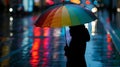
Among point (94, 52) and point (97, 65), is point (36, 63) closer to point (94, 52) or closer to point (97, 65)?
point (97, 65)

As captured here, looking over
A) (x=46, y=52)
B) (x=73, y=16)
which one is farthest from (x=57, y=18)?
(x=46, y=52)

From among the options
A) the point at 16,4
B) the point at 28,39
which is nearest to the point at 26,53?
the point at 28,39

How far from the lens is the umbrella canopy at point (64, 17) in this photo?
320 inches

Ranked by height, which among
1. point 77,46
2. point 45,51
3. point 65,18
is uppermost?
point 65,18

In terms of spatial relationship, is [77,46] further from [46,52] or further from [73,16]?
[46,52]

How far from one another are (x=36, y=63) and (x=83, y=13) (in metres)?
6.25

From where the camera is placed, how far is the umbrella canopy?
812 centimetres

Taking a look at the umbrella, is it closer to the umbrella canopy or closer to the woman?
the umbrella canopy

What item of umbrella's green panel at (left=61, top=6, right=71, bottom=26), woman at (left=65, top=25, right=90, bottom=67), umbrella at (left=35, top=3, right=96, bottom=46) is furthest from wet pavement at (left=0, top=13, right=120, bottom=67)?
umbrella's green panel at (left=61, top=6, right=71, bottom=26)

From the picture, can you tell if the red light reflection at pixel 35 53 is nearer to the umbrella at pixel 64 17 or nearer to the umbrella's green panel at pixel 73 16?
the umbrella at pixel 64 17

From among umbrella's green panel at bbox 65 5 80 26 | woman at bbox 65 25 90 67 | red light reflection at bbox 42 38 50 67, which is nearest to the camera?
umbrella's green panel at bbox 65 5 80 26

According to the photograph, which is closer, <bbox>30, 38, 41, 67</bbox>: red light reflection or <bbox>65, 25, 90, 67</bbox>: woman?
<bbox>65, 25, 90, 67</bbox>: woman

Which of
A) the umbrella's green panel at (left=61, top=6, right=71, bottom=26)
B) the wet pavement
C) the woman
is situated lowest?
the wet pavement

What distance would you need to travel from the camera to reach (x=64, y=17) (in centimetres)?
820
